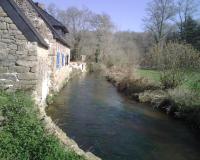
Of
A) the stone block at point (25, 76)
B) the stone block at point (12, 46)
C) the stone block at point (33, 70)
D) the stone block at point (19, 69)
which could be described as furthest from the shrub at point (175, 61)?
the stone block at point (12, 46)

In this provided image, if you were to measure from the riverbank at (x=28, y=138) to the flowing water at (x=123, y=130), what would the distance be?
7.44ft

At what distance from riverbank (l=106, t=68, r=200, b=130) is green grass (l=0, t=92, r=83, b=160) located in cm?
757

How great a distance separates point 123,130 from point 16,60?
491 cm

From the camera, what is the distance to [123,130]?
11562 mm

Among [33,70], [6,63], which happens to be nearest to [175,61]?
[33,70]

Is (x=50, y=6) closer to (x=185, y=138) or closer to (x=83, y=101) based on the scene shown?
(x=83, y=101)

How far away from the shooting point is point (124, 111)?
49.1 feet

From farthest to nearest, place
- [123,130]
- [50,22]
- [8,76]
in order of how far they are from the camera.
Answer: [50,22] → [123,130] → [8,76]

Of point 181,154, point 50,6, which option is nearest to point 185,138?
point 181,154

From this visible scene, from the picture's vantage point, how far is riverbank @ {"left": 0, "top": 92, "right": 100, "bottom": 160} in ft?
19.8

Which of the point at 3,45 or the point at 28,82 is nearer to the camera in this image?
the point at 3,45

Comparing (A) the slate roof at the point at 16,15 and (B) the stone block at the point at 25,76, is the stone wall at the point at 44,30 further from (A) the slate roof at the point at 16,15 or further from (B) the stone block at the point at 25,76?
(B) the stone block at the point at 25,76

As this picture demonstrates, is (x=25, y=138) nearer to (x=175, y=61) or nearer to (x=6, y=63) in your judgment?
(x=6, y=63)

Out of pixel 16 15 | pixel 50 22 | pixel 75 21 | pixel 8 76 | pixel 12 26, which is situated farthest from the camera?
pixel 75 21
